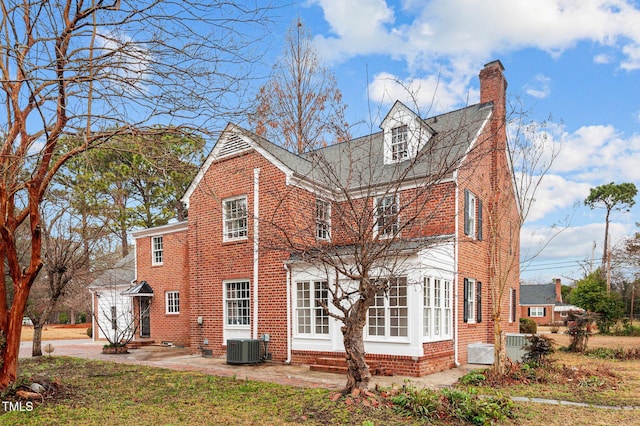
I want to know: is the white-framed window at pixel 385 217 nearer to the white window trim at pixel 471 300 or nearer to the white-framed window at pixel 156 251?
the white window trim at pixel 471 300

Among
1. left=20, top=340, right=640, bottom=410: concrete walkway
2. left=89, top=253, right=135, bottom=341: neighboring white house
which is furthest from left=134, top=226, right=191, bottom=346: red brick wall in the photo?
left=20, top=340, right=640, bottom=410: concrete walkway

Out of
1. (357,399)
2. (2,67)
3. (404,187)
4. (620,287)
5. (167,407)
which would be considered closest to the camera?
(2,67)

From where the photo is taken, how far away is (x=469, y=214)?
1373 cm

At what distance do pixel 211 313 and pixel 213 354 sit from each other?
1.38m

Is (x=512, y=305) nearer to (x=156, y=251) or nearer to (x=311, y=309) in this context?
(x=311, y=309)

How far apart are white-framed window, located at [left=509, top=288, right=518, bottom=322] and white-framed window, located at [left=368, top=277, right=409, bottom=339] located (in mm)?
7889

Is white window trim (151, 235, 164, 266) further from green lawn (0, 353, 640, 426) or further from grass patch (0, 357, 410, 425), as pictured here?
grass patch (0, 357, 410, 425)

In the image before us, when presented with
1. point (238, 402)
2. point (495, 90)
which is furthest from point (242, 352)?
point (495, 90)

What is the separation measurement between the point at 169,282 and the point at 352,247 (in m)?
10.7

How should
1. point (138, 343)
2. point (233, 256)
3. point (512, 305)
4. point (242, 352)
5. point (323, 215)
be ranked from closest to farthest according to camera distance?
point (323, 215) < point (242, 352) < point (233, 256) < point (512, 305) < point (138, 343)

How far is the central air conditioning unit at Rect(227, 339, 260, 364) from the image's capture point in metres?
13.1

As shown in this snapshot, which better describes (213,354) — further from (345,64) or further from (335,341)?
(345,64)

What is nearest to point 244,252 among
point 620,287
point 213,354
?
point 213,354

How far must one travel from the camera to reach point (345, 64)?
25.5ft
